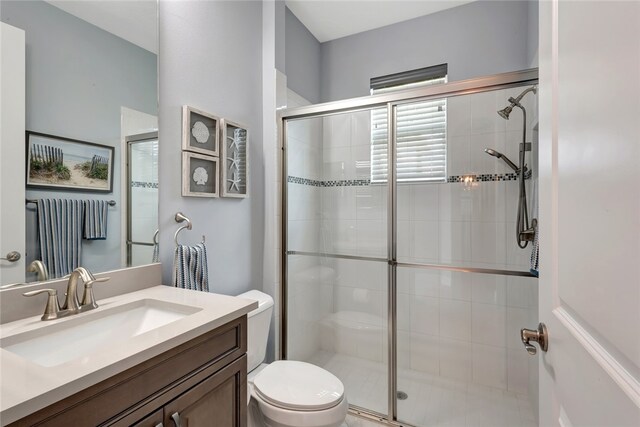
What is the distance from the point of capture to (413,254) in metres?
2.14

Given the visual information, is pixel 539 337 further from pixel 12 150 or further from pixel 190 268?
pixel 12 150

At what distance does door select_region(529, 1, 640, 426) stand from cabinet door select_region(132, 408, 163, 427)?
0.91 meters

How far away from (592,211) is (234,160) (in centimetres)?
169

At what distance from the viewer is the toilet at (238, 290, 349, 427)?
131 centimetres

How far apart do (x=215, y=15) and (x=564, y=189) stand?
6.16 ft

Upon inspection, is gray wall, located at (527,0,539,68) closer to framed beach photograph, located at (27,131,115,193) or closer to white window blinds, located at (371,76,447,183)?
white window blinds, located at (371,76,447,183)

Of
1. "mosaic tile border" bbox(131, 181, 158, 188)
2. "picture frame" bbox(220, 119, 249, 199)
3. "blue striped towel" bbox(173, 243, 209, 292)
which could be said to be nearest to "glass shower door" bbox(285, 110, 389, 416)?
"picture frame" bbox(220, 119, 249, 199)

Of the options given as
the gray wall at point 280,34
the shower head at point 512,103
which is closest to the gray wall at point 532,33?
the shower head at point 512,103

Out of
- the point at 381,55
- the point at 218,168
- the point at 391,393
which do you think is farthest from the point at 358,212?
the point at 381,55

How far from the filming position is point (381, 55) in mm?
2549

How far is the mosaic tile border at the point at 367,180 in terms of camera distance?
6.39 feet

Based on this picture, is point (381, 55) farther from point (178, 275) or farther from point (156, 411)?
point (156, 411)

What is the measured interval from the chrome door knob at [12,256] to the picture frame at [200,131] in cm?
76

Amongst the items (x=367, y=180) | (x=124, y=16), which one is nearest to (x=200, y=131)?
(x=124, y=16)
